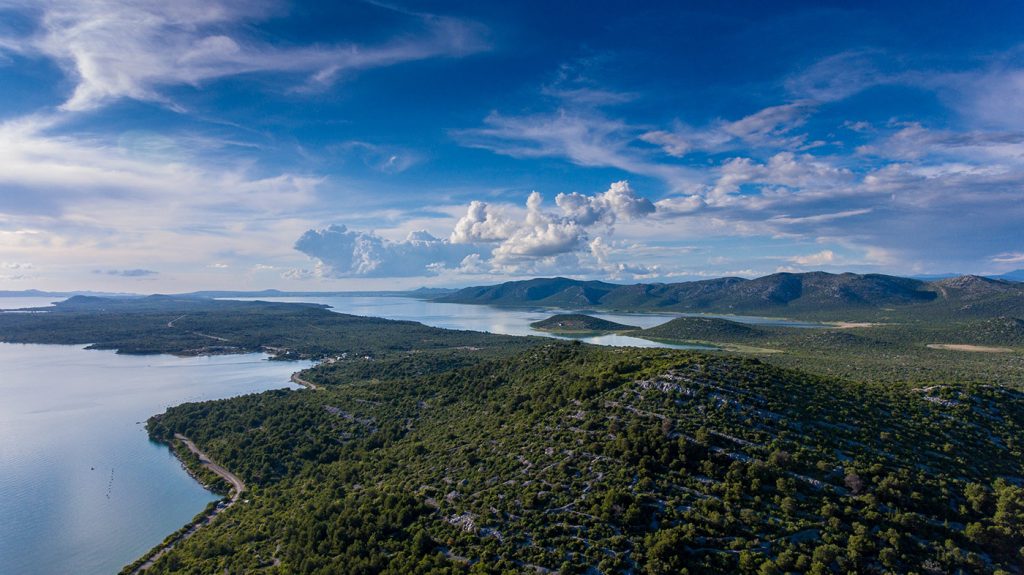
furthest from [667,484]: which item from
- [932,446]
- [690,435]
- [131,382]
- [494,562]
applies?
[131,382]

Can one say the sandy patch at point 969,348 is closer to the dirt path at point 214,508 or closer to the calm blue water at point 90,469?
the dirt path at point 214,508

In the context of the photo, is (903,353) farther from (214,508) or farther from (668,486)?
(214,508)

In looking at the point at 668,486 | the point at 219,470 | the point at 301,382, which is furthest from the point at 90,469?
the point at 668,486

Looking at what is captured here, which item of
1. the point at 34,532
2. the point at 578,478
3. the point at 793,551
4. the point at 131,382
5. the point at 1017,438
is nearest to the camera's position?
the point at 793,551

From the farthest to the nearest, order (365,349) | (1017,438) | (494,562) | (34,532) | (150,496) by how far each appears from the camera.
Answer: (365,349) → (150,496) → (34,532) → (1017,438) → (494,562)

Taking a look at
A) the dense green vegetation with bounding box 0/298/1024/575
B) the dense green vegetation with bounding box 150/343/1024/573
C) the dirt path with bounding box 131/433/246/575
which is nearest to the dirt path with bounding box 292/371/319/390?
the dirt path with bounding box 131/433/246/575

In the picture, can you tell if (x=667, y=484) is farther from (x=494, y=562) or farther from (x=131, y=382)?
(x=131, y=382)
